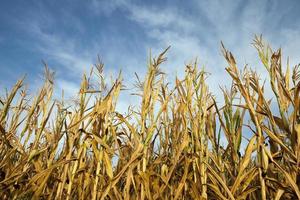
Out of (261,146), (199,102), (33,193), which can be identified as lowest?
(33,193)

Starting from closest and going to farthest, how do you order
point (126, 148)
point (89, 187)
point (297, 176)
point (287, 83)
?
point (297, 176), point (287, 83), point (89, 187), point (126, 148)

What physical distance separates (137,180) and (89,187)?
0.42 meters

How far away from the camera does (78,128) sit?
2512 millimetres

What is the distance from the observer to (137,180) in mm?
2266

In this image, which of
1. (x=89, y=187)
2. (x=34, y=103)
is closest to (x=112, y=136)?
(x=89, y=187)

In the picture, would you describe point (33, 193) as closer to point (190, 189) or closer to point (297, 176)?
point (190, 189)

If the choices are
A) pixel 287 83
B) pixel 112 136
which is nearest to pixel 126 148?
pixel 112 136

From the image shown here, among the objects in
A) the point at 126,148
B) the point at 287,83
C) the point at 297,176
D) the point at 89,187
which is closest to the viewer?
the point at 297,176

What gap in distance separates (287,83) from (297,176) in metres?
0.67

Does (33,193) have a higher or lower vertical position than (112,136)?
lower

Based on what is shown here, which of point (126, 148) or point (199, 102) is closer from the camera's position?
point (199, 102)

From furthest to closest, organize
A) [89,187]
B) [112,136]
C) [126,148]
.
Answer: [126,148], [112,136], [89,187]

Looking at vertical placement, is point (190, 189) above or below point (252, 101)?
below

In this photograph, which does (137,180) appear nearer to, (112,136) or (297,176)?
(112,136)
